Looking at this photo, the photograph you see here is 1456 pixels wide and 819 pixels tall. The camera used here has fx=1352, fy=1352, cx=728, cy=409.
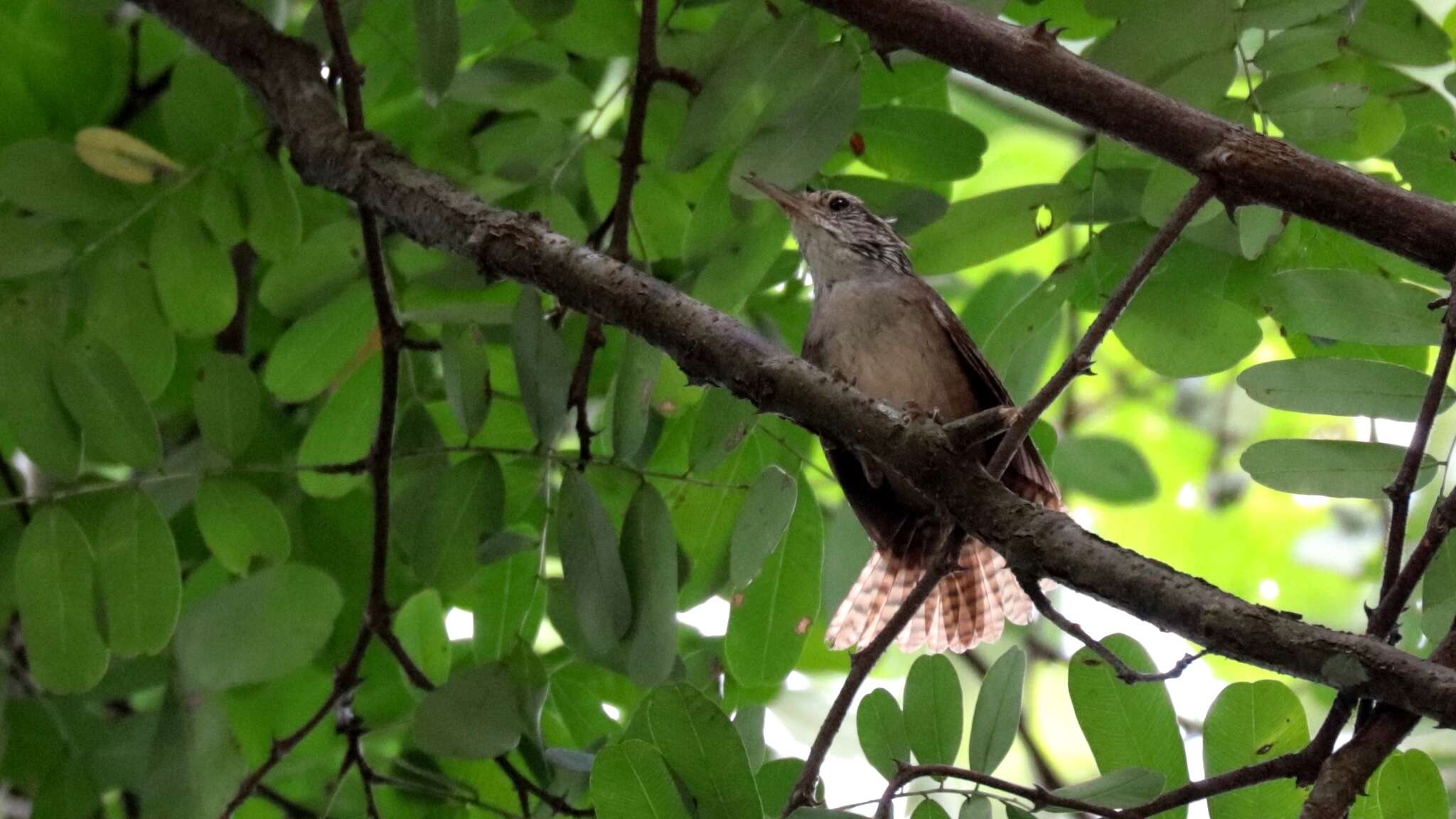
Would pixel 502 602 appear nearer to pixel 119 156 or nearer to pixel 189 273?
pixel 189 273

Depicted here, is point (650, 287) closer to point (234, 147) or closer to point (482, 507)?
point (482, 507)

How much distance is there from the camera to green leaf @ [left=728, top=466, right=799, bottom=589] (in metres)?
2.53

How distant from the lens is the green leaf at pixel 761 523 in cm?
253

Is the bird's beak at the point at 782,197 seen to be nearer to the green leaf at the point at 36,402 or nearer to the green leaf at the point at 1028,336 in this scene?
the green leaf at the point at 1028,336

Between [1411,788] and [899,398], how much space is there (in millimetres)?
1790

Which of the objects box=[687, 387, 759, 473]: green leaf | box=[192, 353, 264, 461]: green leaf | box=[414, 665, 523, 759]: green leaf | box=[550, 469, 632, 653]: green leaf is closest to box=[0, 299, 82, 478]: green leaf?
box=[192, 353, 264, 461]: green leaf

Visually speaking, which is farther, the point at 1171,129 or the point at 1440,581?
the point at 1440,581

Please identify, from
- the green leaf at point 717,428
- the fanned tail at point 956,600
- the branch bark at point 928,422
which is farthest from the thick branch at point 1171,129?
the fanned tail at point 956,600

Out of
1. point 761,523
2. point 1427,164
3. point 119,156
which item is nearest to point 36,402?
point 119,156

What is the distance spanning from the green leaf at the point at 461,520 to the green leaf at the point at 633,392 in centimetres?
35

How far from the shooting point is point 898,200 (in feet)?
10.6

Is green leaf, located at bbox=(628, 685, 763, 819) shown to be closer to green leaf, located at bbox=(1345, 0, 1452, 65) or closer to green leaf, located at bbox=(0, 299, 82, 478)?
green leaf, located at bbox=(0, 299, 82, 478)

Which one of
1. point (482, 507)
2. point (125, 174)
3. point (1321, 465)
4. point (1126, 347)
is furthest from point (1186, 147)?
point (125, 174)

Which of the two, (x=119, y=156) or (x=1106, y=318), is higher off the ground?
(x=119, y=156)
